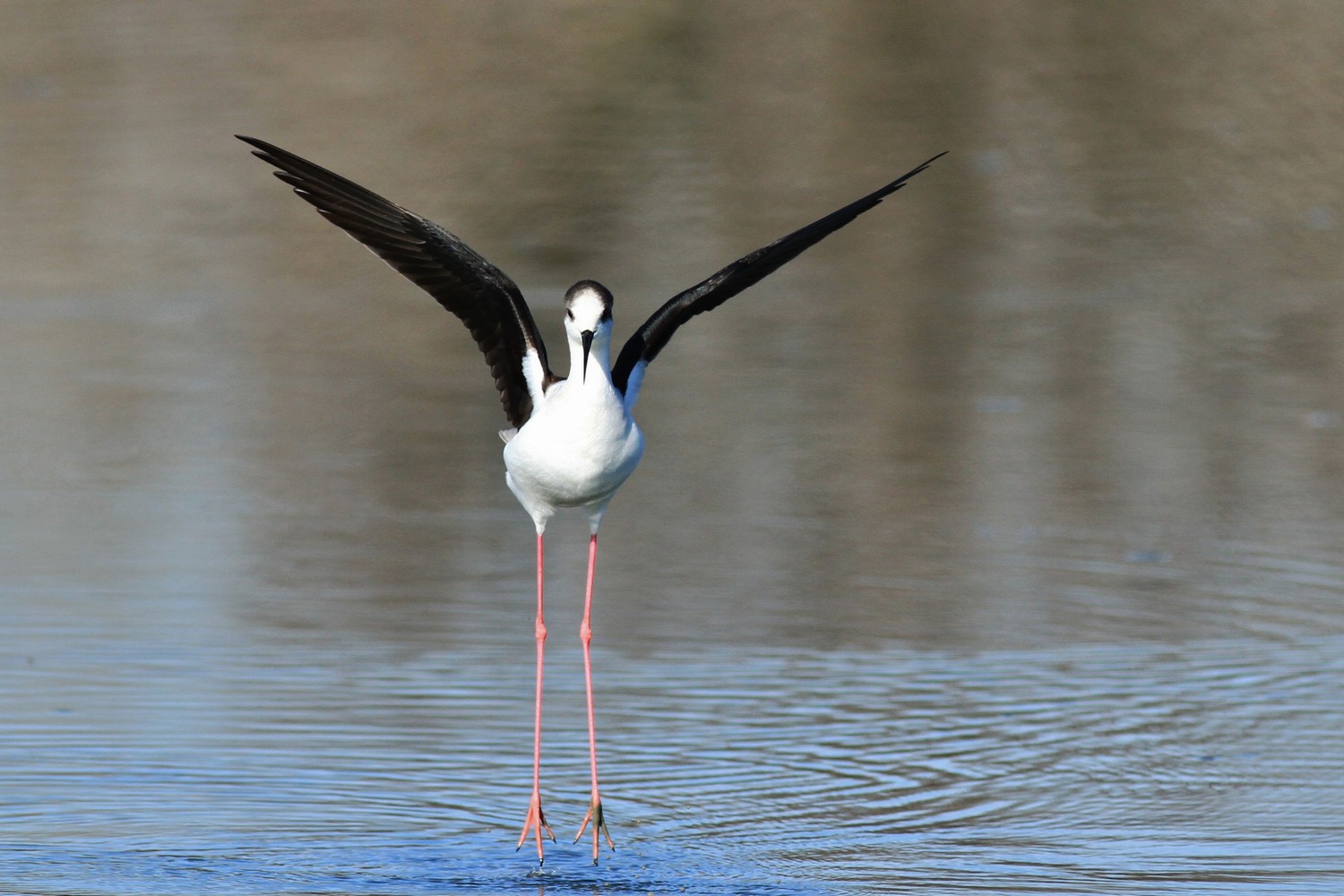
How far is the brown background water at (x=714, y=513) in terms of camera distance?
580 centimetres

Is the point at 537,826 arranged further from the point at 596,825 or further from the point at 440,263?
the point at 440,263

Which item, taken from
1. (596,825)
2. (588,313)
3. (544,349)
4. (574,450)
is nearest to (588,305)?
(588,313)

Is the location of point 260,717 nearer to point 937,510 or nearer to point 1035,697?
point 1035,697

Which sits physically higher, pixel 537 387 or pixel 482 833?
pixel 537 387

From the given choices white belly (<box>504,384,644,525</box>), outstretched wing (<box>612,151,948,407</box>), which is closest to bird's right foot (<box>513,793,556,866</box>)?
white belly (<box>504,384,644,525</box>)

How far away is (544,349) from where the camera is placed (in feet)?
20.1

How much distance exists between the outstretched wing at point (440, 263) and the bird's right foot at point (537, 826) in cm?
117

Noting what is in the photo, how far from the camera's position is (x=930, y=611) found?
7660 mm

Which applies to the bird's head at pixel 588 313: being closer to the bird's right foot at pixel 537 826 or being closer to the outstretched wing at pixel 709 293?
the outstretched wing at pixel 709 293

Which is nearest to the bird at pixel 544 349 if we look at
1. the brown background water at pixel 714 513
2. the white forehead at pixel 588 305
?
the white forehead at pixel 588 305

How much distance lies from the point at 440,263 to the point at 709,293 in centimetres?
74

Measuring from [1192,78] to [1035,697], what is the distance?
1567 cm

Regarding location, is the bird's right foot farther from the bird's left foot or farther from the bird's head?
the bird's head

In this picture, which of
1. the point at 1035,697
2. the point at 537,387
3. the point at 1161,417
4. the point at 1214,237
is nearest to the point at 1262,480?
the point at 1161,417
